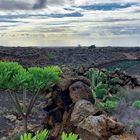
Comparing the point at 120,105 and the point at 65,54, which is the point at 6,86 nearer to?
the point at 120,105

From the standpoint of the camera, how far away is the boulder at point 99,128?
13.5 meters

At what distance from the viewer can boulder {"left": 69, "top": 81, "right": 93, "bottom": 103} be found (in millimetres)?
17953

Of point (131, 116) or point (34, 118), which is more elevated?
point (131, 116)

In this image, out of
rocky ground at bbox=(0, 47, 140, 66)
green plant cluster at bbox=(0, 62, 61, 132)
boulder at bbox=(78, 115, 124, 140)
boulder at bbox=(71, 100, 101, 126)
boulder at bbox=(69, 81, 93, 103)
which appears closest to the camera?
boulder at bbox=(78, 115, 124, 140)

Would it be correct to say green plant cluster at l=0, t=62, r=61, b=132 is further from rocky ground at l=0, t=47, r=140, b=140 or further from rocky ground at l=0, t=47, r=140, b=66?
rocky ground at l=0, t=47, r=140, b=66

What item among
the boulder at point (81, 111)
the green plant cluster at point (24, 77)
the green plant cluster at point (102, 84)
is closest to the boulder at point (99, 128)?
the boulder at point (81, 111)

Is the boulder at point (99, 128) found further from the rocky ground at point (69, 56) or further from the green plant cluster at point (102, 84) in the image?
the rocky ground at point (69, 56)

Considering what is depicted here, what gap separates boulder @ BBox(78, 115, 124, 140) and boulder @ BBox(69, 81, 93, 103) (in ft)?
13.3

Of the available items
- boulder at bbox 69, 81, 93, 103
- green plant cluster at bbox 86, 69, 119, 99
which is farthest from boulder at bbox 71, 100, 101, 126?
green plant cluster at bbox 86, 69, 119, 99

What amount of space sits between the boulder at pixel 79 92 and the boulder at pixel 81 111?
4.48 ft

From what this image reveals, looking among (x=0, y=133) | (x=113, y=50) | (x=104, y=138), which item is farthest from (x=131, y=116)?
(x=113, y=50)

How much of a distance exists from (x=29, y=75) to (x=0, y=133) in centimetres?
444

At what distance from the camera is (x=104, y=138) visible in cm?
1358

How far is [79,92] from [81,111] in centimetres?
210
